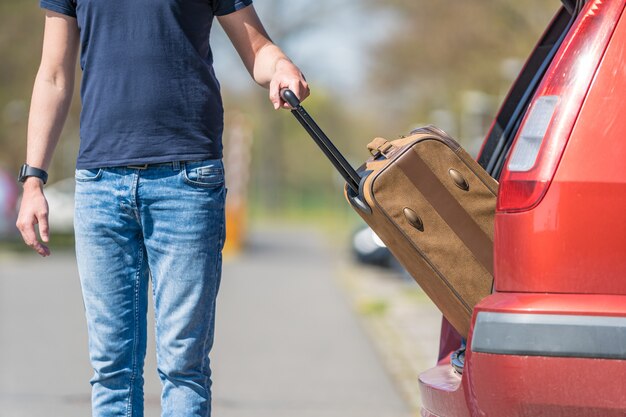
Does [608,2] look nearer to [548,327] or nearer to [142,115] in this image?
Answer: [548,327]

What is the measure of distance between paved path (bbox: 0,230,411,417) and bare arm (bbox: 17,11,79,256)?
8.39ft

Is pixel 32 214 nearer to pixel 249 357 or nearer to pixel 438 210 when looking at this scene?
pixel 438 210

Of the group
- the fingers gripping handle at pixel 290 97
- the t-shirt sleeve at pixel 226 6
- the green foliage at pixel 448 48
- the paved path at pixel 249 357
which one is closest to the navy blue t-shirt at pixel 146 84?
the t-shirt sleeve at pixel 226 6

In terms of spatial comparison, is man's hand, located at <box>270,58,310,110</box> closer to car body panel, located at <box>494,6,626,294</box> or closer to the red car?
the red car

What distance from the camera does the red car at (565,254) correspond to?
2.83 meters

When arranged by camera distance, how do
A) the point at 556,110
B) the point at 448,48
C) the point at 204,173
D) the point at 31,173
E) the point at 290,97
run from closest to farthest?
the point at 556,110, the point at 290,97, the point at 204,173, the point at 31,173, the point at 448,48

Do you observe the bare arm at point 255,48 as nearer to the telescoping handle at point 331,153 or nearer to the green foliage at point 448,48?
the telescoping handle at point 331,153

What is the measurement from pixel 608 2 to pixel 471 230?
70cm

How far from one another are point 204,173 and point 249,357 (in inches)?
195

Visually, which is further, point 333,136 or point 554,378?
point 333,136

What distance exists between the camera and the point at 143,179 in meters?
3.31

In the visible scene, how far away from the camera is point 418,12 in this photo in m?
29.1

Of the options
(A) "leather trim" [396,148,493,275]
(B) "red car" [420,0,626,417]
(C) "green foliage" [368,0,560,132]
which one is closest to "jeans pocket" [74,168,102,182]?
(A) "leather trim" [396,148,493,275]

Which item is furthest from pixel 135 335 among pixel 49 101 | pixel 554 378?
pixel 554 378
